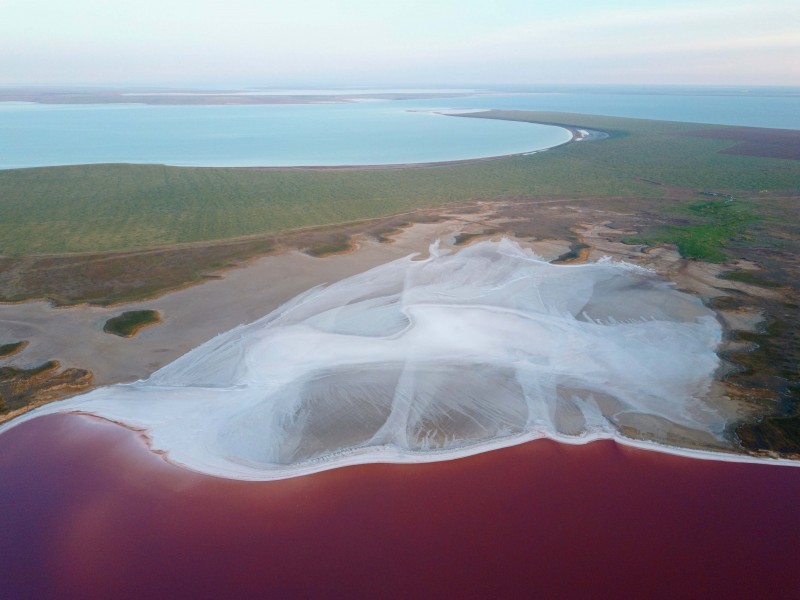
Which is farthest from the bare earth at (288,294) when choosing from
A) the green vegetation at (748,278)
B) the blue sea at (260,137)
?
the blue sea at (260,137)

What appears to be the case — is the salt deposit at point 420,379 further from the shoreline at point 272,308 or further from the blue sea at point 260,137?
the blue sea at point 260,137

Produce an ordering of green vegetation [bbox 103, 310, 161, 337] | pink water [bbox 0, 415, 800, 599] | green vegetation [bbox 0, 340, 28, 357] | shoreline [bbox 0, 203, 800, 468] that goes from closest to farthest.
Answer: pink water [bbox 0, 415, 800, 599] < shoreline [bbox 0, 203, 800, 468] < green vegetation [bbox 0, 340, 28, 357] < green vegetation [bbox 103, 310, 161, 337]

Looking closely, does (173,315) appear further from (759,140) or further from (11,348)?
(759,140)

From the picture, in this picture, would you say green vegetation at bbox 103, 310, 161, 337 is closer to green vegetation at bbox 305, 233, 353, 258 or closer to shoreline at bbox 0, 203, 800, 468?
shoreline at bbox 0, 203, 800, 468

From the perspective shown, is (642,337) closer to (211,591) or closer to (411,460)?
(411,460)

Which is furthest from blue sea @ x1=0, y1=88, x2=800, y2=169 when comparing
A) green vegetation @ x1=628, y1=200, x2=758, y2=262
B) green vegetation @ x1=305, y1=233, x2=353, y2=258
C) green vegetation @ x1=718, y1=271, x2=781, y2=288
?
green vegetation @ x1=718, y1=271, x2=781, y2=288
